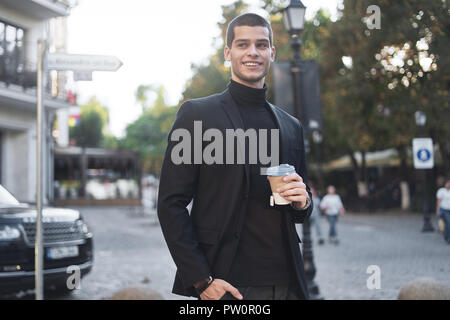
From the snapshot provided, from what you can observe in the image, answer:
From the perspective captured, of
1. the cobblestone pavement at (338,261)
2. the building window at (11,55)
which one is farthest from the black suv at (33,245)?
the building window at (11,55)

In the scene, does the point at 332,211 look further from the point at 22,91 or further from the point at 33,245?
the point at 33,245

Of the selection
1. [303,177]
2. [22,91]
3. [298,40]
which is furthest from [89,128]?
[303,177]

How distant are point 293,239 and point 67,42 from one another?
94.8ft

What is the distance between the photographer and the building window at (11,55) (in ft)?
31.2

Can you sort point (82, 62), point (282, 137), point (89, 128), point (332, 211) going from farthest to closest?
point (89, 128)
point (332, 211)
point (82, 62)
point (282, 137)

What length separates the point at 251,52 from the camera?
7.46ft

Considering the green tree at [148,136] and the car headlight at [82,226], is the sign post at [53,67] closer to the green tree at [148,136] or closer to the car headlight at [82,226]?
the car headlight at [82,226]

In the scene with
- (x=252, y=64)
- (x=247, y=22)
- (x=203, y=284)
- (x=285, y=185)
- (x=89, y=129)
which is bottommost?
(x=203, y=284)

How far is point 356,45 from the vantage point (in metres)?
18.5

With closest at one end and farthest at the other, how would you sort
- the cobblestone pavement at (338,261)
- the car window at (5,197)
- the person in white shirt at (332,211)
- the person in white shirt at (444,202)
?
the car window at (5,197) < the cobblestone pavement at (338,261) < the person in white shirt at (444,202) < the person in white shirt at (332,211)

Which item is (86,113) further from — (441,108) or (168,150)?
(168,150)

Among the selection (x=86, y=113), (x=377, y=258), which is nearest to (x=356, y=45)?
(x=377, y=258)

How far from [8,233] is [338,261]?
Result: 7.16m

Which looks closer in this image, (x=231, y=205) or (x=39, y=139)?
(x=231, y=205)
